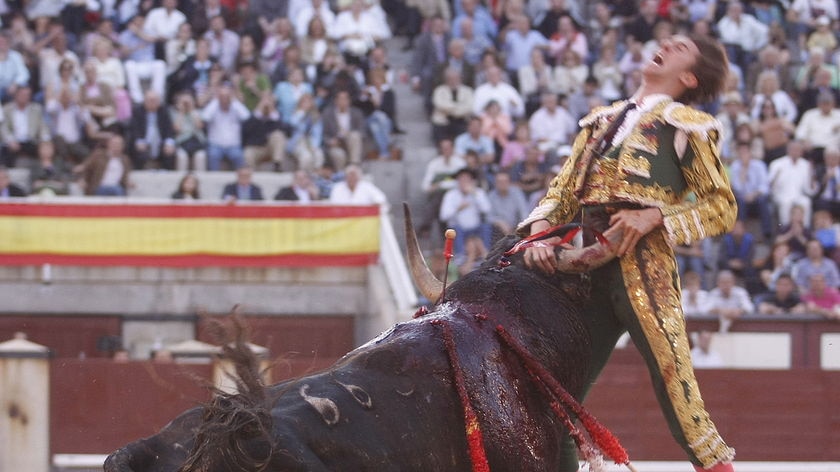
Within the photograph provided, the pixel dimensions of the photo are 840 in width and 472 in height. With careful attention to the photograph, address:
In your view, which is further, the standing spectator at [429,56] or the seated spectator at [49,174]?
the standing spectator at [429,56]

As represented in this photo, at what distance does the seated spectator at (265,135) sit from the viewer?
41.0ft

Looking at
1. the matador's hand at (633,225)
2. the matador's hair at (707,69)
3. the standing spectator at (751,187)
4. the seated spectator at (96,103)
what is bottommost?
the standing spectator at (751,187)

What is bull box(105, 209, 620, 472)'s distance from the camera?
2959mm

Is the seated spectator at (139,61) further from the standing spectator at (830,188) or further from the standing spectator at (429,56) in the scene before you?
the standing spectator at (830,188)

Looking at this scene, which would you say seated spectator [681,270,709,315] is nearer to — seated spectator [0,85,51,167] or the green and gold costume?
seated spectator [0,85,51,167]

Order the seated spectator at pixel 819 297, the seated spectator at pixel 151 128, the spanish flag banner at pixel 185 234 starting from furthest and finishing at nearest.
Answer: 1. the seated spectator at pixel 151 128
2. the spanish flag banner at pixel 185 234
3. the seated spectator at pixel 819 297

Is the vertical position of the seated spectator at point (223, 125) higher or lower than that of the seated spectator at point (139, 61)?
lower

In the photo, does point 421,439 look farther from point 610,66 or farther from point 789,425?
point 610,66

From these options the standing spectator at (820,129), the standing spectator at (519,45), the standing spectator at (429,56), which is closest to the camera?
the standing spectator at (820,129)

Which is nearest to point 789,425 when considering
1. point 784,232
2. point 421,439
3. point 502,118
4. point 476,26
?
point 784,232

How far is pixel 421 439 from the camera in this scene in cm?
333

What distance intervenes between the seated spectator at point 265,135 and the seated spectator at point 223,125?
0.06 m

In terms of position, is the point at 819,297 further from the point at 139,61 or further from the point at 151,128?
the point at 139,61

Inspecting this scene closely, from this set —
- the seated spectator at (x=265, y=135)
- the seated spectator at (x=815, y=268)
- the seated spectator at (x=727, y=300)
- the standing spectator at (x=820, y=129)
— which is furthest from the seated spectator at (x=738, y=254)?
the seated spectator at (x=265, y=135)
